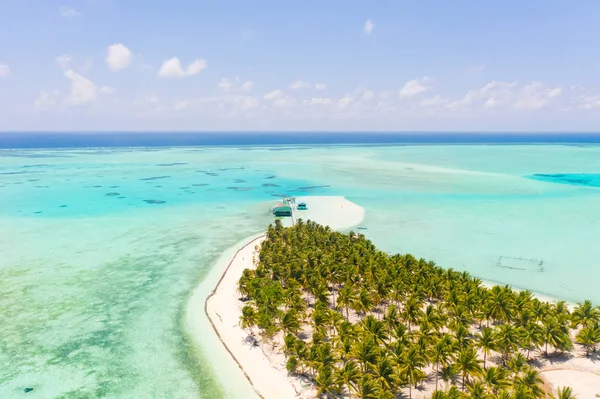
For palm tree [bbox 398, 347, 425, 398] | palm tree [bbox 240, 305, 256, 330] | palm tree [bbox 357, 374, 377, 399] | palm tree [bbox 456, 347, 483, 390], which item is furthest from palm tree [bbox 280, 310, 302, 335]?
palm tree [bbox 456, 347, 483, 390]

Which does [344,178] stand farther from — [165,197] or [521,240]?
[521,240]

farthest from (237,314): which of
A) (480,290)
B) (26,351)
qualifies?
(480,290)

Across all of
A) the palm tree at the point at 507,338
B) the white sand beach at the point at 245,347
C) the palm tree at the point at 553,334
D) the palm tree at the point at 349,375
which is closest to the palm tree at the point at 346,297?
the white sand beach at the point at 245,347

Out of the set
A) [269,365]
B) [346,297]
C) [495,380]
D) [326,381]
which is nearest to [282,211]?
[346,297]

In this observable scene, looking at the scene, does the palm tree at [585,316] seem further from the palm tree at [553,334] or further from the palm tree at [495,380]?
the palm tree at [495,380]

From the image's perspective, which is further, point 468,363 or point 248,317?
point 248,317

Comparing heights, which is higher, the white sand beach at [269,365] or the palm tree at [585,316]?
the palm tree at [585,316]

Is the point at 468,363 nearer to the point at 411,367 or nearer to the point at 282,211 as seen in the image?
the point at 411,367
